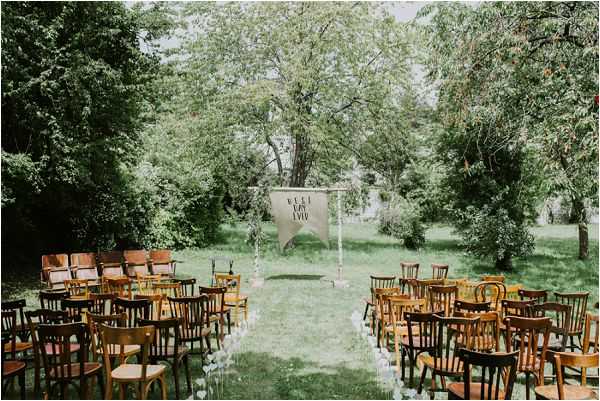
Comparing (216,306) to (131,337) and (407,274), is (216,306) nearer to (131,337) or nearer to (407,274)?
(131,337)

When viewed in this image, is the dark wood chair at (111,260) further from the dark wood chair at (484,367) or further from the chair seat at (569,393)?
the chair seat at (569,393)

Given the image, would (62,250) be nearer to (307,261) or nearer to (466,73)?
(307,261)

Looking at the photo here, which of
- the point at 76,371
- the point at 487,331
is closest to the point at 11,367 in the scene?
the point at 76,371

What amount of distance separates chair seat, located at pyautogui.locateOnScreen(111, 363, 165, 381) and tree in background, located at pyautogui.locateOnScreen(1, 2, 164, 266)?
7.29 m

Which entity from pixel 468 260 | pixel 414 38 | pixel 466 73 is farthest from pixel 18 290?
pixel 414 38

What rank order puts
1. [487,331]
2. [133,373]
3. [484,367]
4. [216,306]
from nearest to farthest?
[484,367] → [133,373] → [487,331] → [216,306]

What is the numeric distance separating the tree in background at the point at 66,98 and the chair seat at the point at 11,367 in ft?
21.3

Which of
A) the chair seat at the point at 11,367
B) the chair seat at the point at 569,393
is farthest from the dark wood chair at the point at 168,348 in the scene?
the chair seat at the point at 569,393

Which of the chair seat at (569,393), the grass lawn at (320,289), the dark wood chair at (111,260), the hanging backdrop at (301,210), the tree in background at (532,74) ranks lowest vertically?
the grass lawn at (320,289)

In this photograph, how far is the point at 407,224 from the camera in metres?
22.2

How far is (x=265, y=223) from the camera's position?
30453 mm

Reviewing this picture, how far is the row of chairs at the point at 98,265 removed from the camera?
12.4 meters

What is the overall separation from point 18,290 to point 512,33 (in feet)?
39.5

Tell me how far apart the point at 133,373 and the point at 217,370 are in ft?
6.28
